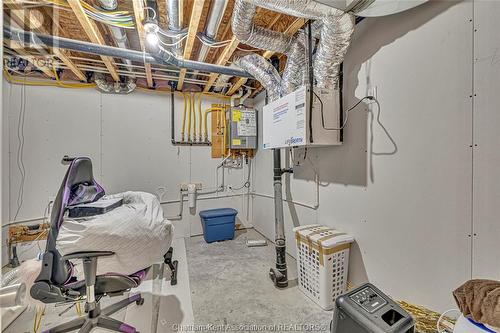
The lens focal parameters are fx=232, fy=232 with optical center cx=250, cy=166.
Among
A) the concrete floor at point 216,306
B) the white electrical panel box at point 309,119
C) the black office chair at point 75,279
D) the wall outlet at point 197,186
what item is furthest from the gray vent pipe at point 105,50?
the concrete floor at point 216,306

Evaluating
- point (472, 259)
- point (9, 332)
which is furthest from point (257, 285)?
point (9, 332)

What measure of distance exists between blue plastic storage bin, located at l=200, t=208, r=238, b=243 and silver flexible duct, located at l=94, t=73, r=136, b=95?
214 cm

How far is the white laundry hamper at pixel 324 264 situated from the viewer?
6.37 feet

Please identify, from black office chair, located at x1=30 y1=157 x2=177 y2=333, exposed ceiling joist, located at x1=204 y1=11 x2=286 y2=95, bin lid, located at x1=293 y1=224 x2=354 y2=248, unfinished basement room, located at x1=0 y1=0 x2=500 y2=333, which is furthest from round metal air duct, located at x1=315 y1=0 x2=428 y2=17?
black office chair, located at x1=30 y1=157 x2=177 y2=333

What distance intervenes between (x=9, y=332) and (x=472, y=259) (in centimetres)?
318

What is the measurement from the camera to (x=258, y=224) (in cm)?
398

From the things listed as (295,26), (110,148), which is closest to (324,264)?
(295,26)

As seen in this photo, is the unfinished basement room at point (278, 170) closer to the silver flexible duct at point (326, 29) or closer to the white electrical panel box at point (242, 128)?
the silver flexible duct at point (326, 29)

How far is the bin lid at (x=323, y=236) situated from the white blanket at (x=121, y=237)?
3.91 ft

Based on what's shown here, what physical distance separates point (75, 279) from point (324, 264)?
1.85m

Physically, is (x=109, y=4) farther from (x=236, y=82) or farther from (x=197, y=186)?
(x=197, y=186)

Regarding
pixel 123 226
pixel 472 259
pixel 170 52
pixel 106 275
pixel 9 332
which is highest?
pixel 170 52

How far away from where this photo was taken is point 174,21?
2.05m

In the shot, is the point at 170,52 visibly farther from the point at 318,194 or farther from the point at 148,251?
the point at 318,194
